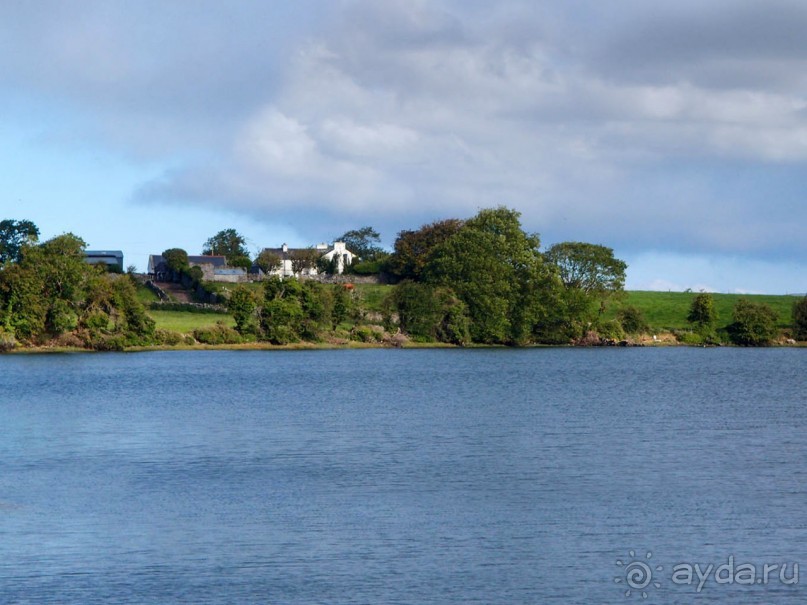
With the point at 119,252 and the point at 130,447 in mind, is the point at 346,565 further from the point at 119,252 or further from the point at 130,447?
the point at 119,252

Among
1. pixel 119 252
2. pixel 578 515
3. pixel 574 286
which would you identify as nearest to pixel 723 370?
pixel 574 286

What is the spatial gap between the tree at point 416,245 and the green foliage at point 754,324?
39534 millimetres

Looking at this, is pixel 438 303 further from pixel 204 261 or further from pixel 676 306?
pixel 204 261

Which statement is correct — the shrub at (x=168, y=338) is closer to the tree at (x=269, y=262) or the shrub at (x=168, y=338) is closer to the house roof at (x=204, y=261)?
the house roof at (x=204, y=261)

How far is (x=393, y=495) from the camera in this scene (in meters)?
27.4

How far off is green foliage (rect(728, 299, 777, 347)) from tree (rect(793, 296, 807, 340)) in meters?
2.22

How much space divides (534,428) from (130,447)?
1471 cm

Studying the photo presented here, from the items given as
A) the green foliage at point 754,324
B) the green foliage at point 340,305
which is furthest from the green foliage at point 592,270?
the green foliage at point 340,305

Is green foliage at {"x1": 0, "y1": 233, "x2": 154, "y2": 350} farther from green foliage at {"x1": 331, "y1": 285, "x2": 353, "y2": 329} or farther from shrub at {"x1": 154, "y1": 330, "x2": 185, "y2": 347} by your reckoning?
green foliage at {"x1": 331, "y1": 285, "x2": 353, "y2": 329}

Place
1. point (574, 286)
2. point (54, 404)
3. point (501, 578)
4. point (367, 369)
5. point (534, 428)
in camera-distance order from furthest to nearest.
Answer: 1. point (574, 286)
2. point (367, 369)
3. point (54, 404)
4. point (534, 428)
5. point (501, 578)

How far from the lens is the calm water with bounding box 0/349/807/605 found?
1994 cm

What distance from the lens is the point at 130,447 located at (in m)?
36.2


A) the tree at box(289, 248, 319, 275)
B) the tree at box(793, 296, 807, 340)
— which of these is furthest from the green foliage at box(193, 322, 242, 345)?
the tree at box(289, 248, 319, 275)

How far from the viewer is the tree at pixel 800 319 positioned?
116125 millimetres
